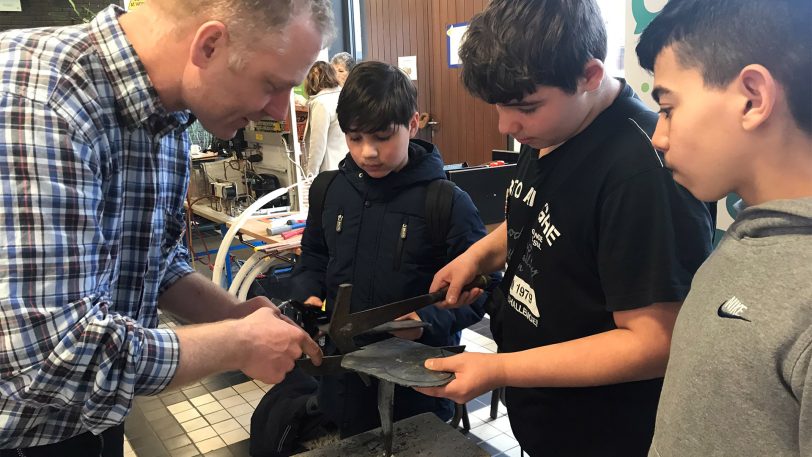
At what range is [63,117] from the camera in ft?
2.71

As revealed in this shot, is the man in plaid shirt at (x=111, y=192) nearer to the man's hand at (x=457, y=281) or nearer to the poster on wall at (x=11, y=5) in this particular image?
the man's hand at (x=457, y=281)

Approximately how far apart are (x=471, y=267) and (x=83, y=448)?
34.5 inches

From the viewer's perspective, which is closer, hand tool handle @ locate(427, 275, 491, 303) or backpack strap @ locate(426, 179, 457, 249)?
hand tool handle @ locate(427, 275, 491, 303)

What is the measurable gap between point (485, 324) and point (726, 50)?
313 centimetres

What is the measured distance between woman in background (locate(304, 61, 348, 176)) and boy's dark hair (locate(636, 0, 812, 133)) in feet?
10.8

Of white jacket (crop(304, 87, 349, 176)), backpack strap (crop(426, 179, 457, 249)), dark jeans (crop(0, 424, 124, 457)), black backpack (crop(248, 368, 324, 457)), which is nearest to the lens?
dark jeans (crop(0, 424, 124, 457))

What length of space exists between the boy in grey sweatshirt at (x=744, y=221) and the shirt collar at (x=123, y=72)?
0.80m

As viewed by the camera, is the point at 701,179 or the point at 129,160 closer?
the point at 701,179

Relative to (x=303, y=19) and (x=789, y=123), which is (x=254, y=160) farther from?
(x=789, y=123)

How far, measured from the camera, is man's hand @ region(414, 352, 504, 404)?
1012 millimetres

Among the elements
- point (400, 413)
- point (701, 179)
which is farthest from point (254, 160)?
point (701, 179)

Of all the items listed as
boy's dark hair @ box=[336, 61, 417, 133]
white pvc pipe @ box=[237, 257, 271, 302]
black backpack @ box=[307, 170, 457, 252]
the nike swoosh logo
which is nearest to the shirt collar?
boy's dark hair @ box=[336, 61, 417, 133]

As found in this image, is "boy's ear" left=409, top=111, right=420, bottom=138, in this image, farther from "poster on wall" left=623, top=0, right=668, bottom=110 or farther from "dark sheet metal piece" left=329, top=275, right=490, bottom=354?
"poster on wall" left=623, top=0, right=668, bottom=110

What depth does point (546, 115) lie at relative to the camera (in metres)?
1.02
